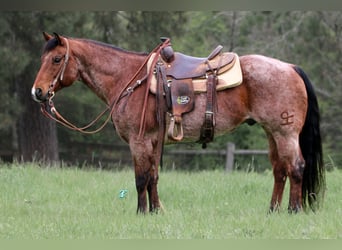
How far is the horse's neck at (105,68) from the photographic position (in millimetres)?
7117

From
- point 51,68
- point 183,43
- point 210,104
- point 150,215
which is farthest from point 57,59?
point 183,43

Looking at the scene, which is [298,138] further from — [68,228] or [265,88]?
[68,228]

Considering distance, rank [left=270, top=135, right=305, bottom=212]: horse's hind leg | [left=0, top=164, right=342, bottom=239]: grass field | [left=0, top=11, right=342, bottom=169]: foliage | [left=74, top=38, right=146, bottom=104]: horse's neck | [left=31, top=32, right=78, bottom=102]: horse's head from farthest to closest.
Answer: [left=0, top=11, right=342, bottom=169]: foliage → [left=74, top=38, right=146, bottom=104]: horse's neck → [left=31, top=32, right=78, bottom=102]: horse's head → [left=270, top=135, right=305, bottom=212]: horse's hind leg → [left=0, top=164, right=342, bottom=239]: grass field

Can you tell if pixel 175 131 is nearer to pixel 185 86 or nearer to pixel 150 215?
pixel 185 86

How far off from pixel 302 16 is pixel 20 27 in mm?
9755

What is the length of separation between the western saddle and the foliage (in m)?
7.05

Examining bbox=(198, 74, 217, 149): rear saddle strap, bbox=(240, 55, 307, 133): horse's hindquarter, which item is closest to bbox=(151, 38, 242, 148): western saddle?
bbox=(198, 74, 217, 149): rear saddle strap

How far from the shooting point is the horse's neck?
7.12 meters

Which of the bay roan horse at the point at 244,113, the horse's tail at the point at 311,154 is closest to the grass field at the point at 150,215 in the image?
the horse's tail at the point at 311,154

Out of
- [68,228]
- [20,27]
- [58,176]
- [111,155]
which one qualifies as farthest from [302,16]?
[68,228]

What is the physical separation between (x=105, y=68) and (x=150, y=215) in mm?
1810

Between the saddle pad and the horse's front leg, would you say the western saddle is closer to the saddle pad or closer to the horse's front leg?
the saddle pad

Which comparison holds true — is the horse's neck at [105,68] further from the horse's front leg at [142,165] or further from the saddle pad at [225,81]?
the horse's front leg at [142,165]

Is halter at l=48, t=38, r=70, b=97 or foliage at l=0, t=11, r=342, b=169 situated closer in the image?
halter at l=48, t=38, r=70, b=97
